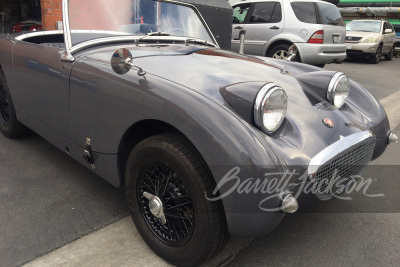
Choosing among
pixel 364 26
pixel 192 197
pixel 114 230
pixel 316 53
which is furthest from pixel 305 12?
pixel 192 197

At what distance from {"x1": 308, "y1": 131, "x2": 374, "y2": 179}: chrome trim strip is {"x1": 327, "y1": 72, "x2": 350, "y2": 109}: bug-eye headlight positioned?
290 millimetres

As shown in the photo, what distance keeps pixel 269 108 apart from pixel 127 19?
5.46 feet

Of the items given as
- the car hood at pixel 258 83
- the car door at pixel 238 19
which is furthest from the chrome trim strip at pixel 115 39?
the car door at pixel 238 19

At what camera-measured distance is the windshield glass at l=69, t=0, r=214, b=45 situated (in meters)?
2.68

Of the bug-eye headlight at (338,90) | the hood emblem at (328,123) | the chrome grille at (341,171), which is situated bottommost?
the chrome grille at (341,171)

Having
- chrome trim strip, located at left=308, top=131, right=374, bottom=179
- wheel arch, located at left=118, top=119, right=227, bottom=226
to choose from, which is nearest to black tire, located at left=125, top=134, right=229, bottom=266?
wheel arch, located at left=118, top=119, right=227, bottom=226

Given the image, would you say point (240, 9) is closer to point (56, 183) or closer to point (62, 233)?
point (56, 183)

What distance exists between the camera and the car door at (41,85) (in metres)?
2.57

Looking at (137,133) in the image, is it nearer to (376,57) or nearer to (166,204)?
(166,204)

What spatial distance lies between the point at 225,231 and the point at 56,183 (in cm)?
177

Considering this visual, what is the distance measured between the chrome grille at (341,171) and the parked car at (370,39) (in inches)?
441

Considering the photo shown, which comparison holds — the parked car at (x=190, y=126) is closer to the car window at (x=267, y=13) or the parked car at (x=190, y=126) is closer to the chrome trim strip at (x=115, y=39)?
the chrome trim strip at (x=115, y=39)

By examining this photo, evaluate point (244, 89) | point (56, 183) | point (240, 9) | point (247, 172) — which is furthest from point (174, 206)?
point (240, 9)

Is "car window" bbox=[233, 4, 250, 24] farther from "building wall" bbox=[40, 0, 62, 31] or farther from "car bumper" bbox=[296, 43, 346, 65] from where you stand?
"building wall" bbox=[40, 0, 62, 31]
